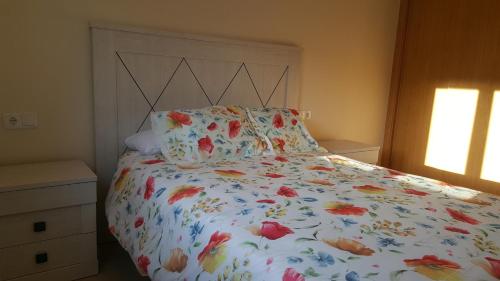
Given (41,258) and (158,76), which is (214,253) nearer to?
(41,258)

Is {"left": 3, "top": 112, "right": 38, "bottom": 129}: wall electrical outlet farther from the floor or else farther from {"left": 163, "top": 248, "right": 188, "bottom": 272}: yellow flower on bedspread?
{"left": 163, "top": 248, "right": 188, "bottom": 272}: yellow flower on bedspread

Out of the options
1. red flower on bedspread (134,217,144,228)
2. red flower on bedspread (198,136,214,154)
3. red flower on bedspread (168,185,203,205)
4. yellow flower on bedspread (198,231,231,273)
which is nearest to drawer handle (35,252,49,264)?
red flower on bedspread (134,217,144,228)

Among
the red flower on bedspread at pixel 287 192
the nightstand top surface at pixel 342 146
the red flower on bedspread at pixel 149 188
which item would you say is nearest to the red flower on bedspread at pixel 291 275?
the red flower on bedspread at pixel 287 192

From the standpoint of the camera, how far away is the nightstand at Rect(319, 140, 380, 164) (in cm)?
287

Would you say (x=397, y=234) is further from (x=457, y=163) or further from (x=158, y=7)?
(x=457, y=163)

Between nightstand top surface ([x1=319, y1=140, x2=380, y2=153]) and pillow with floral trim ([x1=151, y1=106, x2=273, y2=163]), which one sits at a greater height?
pillow with floral trim ([x1=151, y1=106, x2=273, y2=163])

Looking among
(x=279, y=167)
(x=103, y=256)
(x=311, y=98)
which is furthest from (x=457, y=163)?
(x=103, y=256)

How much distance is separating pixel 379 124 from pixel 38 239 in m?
3.22

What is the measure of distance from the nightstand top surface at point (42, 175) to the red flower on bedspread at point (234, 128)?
2.56ft

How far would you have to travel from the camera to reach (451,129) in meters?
3.24

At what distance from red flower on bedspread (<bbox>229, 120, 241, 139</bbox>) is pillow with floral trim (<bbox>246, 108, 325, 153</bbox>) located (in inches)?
6.2

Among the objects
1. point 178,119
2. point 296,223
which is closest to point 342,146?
point 178,119

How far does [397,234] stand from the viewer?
1.14 metres

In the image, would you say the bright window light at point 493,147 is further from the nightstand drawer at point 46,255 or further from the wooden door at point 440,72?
the nightstand drawer at point 46,255
